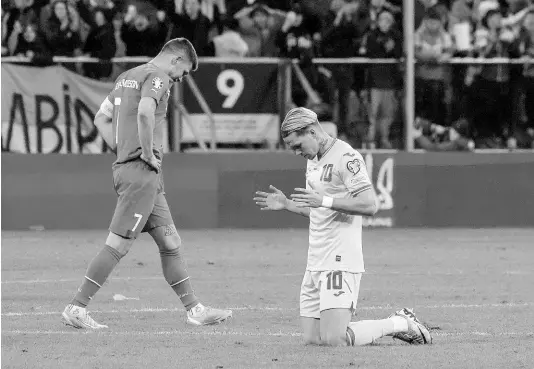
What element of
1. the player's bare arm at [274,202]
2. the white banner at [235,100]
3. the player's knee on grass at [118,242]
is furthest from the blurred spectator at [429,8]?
the player's bare arm at [274,202]

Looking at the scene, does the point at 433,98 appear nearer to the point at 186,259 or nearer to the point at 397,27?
the point at 397,27

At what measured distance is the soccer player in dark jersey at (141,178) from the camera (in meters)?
9.63

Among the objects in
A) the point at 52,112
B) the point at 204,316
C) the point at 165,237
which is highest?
the point at 165,237

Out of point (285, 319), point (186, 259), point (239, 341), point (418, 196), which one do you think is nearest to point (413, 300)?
point (285, 319)

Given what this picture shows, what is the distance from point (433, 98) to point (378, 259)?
17.2 ft

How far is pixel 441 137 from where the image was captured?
20312 mm

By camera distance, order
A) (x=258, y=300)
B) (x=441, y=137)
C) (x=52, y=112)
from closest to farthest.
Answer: (x=258, y=300) < (x=52, y=112) < (x=441, y=137)

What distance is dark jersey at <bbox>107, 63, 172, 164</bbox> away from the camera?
9781mm

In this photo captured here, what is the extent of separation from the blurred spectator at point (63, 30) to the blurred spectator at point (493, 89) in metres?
5.80

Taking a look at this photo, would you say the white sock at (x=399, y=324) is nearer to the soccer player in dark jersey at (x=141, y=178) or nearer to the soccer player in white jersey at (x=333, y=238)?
the soccer player in white jersey at (x=333, y=238)

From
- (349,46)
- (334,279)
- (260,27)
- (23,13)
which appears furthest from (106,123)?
(349,46)

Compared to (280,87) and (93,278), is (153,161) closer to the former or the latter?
(93,278)

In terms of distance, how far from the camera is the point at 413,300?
1159 cm

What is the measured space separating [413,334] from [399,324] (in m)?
0.13
